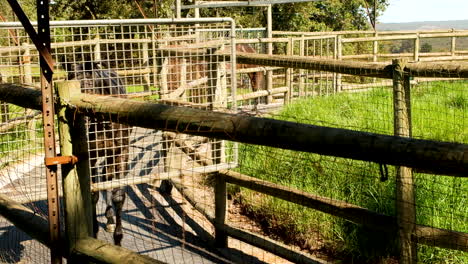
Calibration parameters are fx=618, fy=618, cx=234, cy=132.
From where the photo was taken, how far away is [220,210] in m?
5.70

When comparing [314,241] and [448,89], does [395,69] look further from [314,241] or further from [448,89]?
[448,89]

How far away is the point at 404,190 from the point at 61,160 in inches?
85.7

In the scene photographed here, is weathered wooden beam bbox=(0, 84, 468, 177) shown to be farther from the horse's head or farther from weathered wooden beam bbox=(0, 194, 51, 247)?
the horse's head

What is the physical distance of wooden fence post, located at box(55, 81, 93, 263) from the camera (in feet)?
8.89

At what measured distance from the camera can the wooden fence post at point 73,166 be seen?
271 centimetres

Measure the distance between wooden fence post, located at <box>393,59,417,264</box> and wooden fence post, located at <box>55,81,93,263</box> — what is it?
184 centimetres

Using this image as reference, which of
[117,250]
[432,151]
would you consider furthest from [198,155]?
[432,151]

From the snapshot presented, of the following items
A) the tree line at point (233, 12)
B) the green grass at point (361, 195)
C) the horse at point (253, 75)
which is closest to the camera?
the green grass at point (361, 195)

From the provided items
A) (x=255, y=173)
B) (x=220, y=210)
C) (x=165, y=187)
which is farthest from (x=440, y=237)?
(x=165, y=187)

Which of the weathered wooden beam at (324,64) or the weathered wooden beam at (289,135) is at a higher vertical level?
the weathered wooden beam at (324,64)

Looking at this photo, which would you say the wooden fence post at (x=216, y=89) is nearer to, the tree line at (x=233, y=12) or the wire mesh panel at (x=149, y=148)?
the wire mesh panel at (x=149, y=148)

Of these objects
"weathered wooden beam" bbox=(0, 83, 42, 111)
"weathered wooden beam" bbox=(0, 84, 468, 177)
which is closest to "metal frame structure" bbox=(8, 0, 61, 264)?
"weathered wooden beam" bbox=(0, 84, 468, 177)

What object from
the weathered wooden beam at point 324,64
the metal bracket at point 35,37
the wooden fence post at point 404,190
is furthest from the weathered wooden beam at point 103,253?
the weathered wooden beam at point 324,64

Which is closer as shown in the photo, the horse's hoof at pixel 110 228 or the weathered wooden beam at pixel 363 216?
the weathered wooden beam at pixel 363 216
